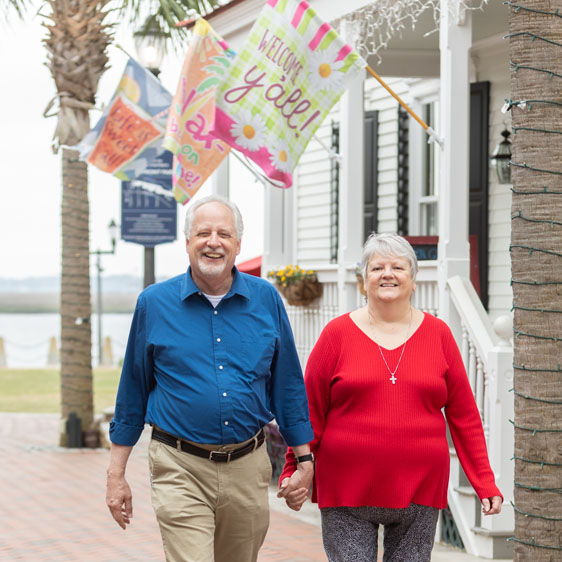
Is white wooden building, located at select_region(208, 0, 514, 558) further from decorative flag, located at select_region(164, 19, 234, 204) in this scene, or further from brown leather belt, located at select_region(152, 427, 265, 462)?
brown leather belt, located at select_region(152, 427, 265, 462)

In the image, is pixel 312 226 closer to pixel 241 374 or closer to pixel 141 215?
pixel 141 215

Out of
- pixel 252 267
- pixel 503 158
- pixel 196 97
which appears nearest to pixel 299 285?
pixel 196 97

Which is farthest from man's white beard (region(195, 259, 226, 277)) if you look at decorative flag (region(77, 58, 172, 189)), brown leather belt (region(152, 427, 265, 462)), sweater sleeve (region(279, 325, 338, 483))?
decorative flag (region(77, 58, 172, 189))

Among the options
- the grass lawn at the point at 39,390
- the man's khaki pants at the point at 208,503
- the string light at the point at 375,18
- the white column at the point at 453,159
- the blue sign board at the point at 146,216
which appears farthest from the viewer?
the grass lawn at the point at 39,390

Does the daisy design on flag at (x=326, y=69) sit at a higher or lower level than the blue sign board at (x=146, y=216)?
higher

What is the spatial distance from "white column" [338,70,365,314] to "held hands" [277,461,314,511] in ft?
17.5

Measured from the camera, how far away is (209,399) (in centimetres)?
450

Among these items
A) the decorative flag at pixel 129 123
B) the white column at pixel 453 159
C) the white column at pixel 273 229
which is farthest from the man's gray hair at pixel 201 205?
the decorative flag at pixel 129 123

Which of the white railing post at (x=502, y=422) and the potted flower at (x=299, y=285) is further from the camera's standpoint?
the potted flower at (x=299, y=285)

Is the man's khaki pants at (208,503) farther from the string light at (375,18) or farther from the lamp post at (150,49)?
the lamp post at (150,49)

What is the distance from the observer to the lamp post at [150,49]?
15133 mm

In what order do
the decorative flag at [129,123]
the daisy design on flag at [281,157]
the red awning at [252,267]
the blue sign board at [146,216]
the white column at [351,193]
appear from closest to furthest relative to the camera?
1. the daisy design on flag at [281,157]
2. the white column at [351,193]
3. the decorative flag at [129,123]
4. the red awning at [252,267]
5. the blue sign board at [146,216]

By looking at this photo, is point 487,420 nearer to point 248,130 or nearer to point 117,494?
point 248,130

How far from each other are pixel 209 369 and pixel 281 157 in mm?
4446
